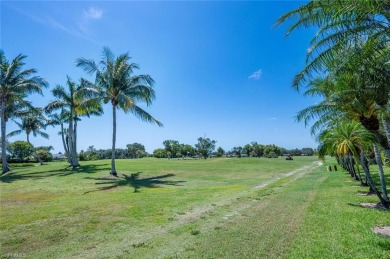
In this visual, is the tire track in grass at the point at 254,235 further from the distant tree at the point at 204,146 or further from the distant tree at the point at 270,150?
the distant tree at the point at 270,150

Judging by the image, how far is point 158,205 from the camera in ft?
38.5

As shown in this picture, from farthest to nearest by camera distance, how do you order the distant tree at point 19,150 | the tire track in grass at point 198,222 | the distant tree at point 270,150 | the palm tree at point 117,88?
the distant tree at point 270,150, the distant tree at point 19,150, the palm tree at point 117,88, the tire track in grass at point 198,222

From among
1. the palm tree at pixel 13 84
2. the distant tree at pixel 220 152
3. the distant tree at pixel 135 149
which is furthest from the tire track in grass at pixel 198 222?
the distant tree at pixel 135 149

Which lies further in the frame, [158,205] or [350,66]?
[158,205]

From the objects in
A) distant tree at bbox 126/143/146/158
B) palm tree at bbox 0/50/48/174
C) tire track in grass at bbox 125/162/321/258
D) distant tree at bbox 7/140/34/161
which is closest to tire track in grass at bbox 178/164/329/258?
tire track in grass at bbox 125/162/321/258

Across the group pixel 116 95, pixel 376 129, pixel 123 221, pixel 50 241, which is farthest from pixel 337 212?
pixel 116 95

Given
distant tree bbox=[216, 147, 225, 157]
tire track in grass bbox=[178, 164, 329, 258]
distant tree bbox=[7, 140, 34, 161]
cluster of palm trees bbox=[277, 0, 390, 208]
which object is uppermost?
distant tree bbox=[216, 147, 225, 157]

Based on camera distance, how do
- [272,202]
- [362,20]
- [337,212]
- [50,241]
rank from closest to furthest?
1. [50,241]
2. [362,20]
3. [337,212]
4. [272,202]

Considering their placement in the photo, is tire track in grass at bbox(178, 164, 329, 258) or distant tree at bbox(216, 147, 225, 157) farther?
distant tree at bbox(216, 147, 225, 157)

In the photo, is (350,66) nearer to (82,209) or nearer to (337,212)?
(337,212)

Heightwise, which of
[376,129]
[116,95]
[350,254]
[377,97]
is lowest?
[350,254]

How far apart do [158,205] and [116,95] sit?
16.0 metres

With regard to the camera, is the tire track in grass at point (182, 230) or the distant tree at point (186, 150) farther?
the distant tree at point (186, 150)

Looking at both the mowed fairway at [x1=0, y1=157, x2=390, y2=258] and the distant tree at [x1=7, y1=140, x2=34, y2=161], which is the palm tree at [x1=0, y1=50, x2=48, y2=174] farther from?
the distant tree at [x1=7, y1=140, x2=34, y2=161]
